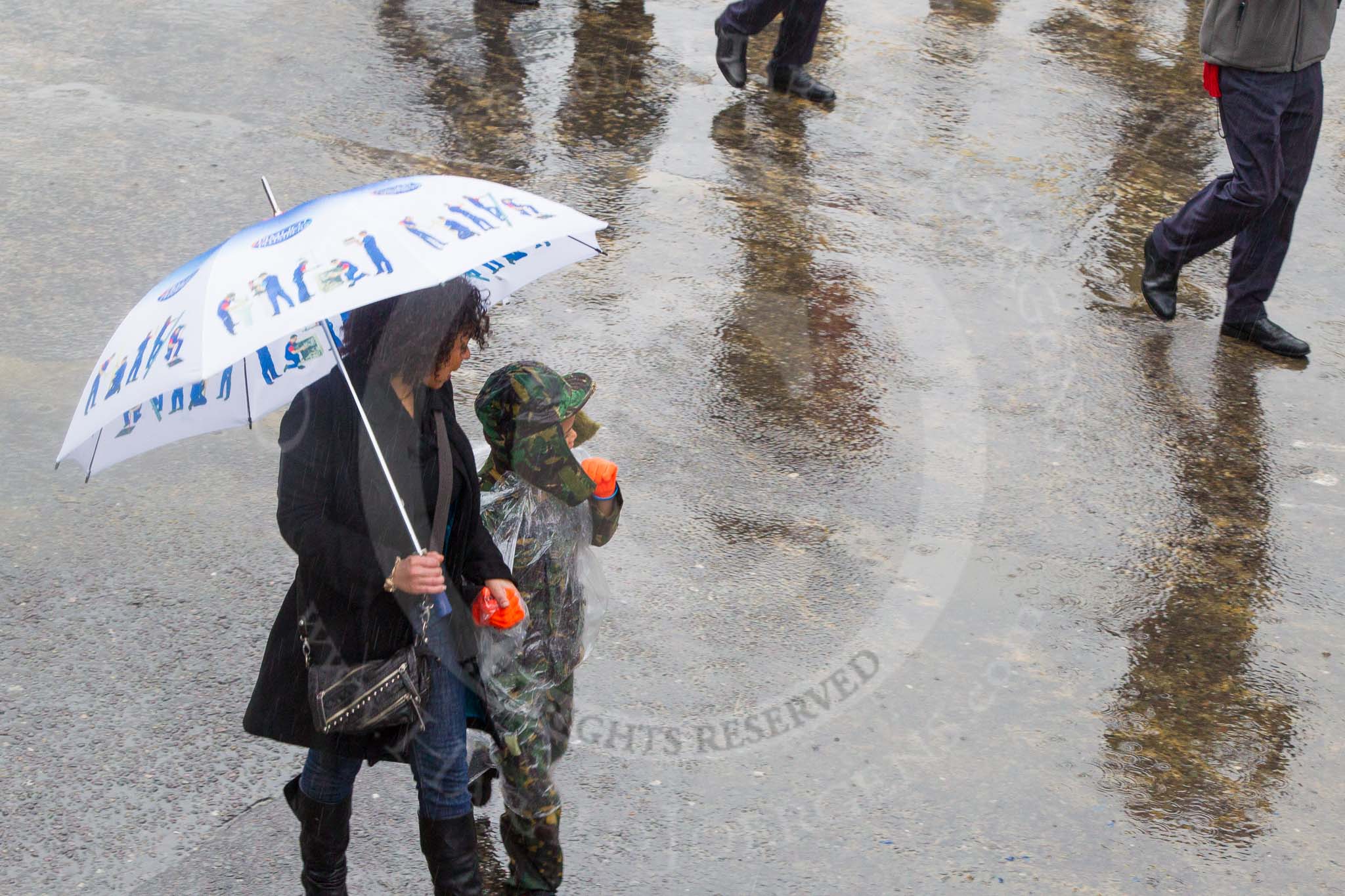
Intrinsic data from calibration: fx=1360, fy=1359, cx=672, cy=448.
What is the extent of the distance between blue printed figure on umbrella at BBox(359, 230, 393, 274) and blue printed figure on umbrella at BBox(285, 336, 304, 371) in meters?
0.52

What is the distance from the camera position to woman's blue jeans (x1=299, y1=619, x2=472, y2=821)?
3199 mm

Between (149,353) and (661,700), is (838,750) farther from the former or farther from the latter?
(149,353)

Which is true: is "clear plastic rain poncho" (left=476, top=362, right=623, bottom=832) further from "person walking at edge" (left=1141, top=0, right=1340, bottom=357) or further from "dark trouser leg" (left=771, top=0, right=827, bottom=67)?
"dark trouser leg" (left=771, top=0, right=827, bottom=67)

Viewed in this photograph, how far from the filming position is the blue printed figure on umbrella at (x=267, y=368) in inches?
131

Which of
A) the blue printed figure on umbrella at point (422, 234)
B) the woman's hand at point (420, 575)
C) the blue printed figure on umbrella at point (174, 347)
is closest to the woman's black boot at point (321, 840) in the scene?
the woman's hand at point (420, 575)

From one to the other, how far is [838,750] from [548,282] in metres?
3.21

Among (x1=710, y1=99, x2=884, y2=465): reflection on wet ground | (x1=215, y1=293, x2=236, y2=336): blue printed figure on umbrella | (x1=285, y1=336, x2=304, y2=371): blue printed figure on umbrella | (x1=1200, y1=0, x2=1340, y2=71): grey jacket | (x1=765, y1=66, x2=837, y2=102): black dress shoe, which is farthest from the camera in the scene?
(x1=765, y1=66, x2=837, y2=102): black dress shoe

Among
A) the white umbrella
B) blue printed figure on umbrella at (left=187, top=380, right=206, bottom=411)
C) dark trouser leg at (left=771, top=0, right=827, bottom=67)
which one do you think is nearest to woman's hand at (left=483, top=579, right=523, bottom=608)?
the white umbrella

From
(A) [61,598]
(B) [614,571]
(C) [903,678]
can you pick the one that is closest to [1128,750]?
(C) [903,678]

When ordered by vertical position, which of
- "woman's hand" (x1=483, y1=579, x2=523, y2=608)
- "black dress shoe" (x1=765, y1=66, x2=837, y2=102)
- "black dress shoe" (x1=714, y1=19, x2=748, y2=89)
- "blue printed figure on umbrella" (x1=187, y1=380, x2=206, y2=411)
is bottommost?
"black dress shoe" (x1=765, y1=66, x2=837, y2=102)

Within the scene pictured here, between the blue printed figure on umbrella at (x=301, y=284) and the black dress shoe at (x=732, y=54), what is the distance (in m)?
6.14

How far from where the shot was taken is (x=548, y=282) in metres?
6.65

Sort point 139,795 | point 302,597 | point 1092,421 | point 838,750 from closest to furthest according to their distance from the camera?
point 302,597, point 139,795, point 838,750, point 1092,421

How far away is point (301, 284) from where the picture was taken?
279 cm
